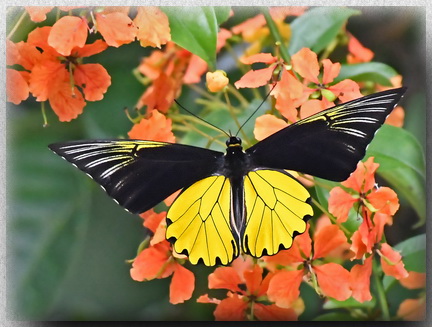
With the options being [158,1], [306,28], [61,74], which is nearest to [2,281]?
[61,74]

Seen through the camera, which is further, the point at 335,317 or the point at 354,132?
the point at 335,317

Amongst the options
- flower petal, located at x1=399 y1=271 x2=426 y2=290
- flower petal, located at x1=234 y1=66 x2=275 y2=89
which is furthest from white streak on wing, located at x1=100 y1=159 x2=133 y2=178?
flower petal, located at x1=399 y1=271 x2=426 y2=290

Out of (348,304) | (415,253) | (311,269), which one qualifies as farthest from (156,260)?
(415,253)

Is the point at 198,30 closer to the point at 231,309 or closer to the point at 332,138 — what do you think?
the point at 332,138

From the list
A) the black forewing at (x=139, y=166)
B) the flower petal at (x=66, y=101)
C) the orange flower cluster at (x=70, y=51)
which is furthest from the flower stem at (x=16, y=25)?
the black forewing at (x=139, y=166)

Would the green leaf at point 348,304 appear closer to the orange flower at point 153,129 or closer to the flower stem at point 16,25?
the orange flower at point 153,129

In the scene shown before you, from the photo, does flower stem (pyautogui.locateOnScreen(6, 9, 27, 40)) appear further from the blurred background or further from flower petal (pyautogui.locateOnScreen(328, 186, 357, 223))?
flower petal (pyautogui.locateOnScreen(328, 186, 357, 223))

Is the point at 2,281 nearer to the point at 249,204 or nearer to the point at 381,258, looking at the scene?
the point at 249,204
